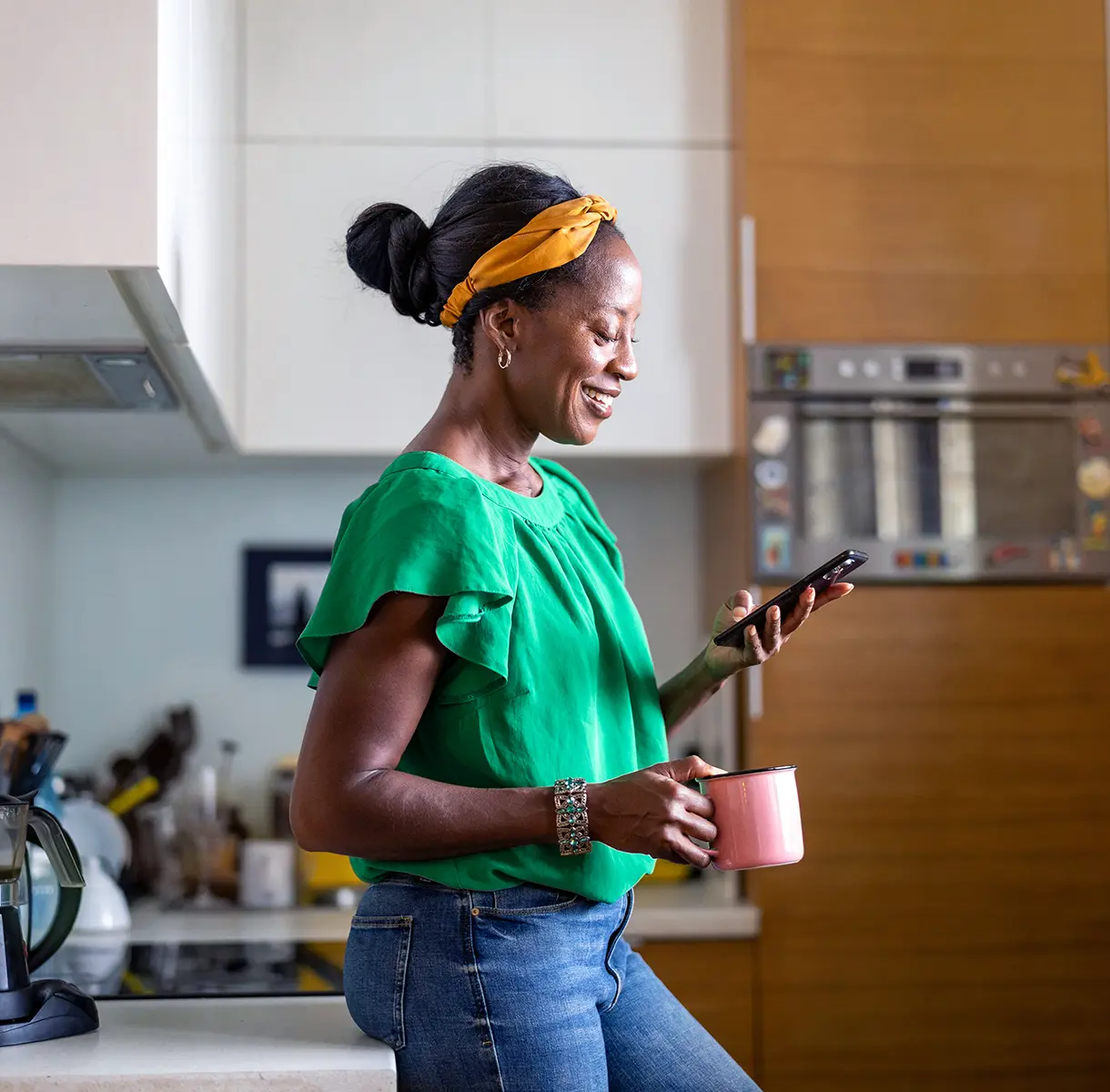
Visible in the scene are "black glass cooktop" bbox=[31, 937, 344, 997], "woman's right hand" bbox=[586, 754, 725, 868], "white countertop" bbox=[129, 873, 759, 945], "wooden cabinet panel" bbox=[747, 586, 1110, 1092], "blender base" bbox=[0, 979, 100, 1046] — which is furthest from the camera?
"wooden cabinet panel" bbox=[747, 586, 1110, 1092]

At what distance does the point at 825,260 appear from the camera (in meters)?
2.14

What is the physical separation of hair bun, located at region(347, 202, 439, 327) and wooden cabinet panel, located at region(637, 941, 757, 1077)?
1284 millimetres

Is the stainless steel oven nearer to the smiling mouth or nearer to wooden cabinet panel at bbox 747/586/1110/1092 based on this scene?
wooden cabinet panel at bbox 747/586/1110/1092

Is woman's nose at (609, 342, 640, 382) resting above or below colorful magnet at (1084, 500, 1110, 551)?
above

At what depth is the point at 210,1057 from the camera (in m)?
1.02

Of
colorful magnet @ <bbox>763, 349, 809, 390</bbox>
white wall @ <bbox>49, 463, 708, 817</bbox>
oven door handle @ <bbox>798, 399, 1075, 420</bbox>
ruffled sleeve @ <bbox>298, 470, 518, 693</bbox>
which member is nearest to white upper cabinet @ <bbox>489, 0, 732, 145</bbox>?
colorful magnet @ <bbox>763, 349, 809, 390</bbox>

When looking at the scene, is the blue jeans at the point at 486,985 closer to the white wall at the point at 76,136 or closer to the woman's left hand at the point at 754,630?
the woman's left hand at the point at 754,630

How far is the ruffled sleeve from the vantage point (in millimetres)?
898

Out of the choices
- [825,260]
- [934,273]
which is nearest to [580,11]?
[825,260]

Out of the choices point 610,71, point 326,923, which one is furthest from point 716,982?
point 610,71

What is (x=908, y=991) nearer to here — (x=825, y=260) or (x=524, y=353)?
(x=825, y=260)

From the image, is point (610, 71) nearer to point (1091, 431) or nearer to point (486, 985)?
point (1091, 431)

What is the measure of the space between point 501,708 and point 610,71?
61.1 inches

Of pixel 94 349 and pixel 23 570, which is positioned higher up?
pixel 94 349
